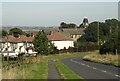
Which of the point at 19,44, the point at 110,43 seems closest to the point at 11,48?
the point at 19,44

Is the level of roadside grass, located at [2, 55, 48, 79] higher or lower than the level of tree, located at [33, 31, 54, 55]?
lower

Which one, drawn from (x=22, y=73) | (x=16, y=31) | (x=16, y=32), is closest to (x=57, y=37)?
(x=16, y=32)

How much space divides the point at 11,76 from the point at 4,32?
505 feet

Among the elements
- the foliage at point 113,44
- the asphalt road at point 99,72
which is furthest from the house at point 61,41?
the asphalt road at point 99,72

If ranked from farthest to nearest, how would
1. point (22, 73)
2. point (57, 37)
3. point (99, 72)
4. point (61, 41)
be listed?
point (57, 37)
point (61, 41)
point (99, 72)
point (22, 73)

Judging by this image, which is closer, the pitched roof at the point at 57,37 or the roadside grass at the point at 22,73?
the roadside grass at the point at 22,73

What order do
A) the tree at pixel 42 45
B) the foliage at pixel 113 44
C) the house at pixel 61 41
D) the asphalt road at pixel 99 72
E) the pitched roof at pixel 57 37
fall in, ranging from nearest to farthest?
1. the asphalt road at pixel 99 72
2. the foliage at pixel 113 44
3. the tree at pixel 42 45
4. the house at pixel 61 41
5. the pitched roof at pixel 57 37

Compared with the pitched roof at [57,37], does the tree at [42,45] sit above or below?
below

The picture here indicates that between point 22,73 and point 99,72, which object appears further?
point 99,72

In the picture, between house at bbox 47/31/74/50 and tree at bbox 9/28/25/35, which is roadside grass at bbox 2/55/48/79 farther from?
tree at bbox 9/28/25/35

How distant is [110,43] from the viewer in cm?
6906

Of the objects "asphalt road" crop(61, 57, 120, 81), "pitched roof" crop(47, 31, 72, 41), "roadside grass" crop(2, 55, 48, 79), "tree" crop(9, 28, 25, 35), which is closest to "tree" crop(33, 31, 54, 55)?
"pitched roof" crop(47, 31, 72, 41)

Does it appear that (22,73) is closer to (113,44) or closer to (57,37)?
(113,44)

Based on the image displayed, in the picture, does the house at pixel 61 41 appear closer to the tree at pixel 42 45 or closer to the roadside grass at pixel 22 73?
the tree at pixel 42 45
